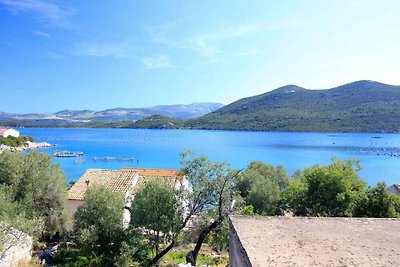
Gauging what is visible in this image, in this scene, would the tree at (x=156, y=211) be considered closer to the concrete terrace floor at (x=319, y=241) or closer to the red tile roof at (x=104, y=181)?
the concrete terrace floor at (x=319, y=241)

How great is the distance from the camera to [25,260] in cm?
1833

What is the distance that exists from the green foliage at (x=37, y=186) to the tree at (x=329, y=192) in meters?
18.2

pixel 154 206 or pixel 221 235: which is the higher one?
pixel 154 206

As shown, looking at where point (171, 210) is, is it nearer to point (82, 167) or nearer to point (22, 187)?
point (22, 187)

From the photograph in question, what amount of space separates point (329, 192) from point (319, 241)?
17.0 metres

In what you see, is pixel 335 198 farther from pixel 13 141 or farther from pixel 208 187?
pixel 13 141

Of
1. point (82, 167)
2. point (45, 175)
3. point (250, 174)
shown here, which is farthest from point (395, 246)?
point (82, 167)

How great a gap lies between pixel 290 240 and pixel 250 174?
3079 centimetres

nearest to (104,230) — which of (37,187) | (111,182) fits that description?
(37,187)

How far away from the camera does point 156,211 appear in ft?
71.9

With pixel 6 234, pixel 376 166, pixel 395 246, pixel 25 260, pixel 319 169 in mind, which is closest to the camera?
pixel 395 246

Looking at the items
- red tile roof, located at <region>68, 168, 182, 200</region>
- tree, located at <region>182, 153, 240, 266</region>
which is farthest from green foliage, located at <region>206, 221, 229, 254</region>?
→ red tile roof, located at <region>68, 168, 182, 200</region>

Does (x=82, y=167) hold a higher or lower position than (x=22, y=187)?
lower

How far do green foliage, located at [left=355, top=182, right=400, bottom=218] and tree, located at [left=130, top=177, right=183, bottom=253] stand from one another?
39.5 ft
